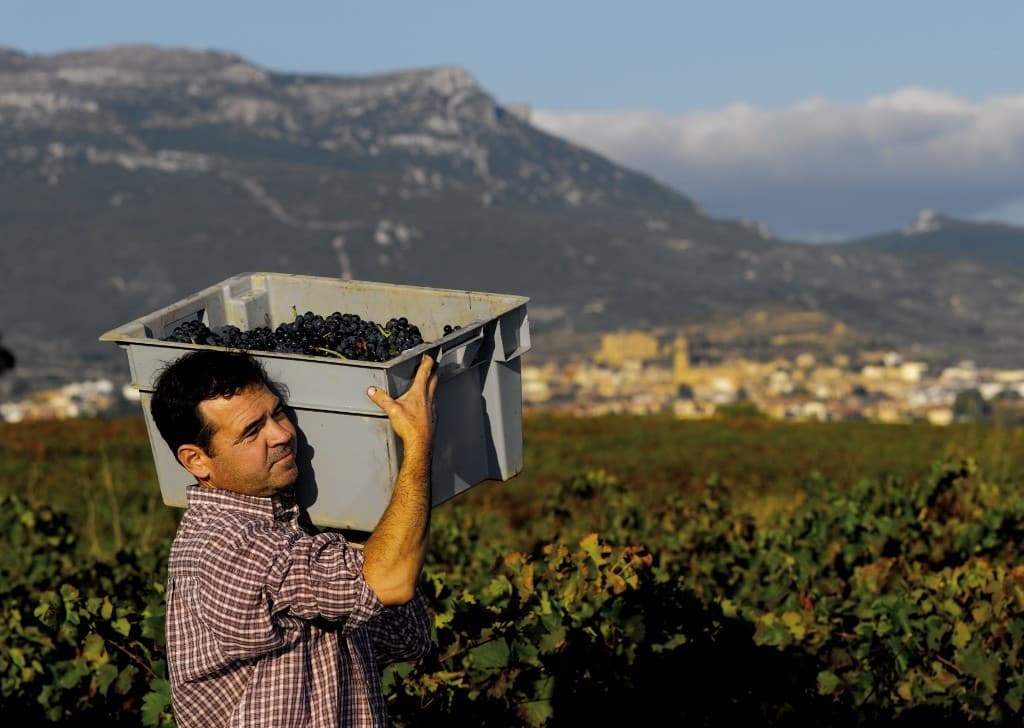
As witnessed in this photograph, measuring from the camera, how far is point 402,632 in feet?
14.0

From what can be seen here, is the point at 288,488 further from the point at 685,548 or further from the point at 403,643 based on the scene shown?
the point at 685,548

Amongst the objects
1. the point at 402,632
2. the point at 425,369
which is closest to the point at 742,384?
the point at 402,632

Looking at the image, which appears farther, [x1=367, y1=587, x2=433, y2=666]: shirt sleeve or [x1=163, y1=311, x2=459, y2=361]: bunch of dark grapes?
[x1=367, y1=587, x2=433, y2=666]: shirt sleeve

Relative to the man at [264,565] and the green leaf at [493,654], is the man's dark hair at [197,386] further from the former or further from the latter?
the green leaf at [493,654]

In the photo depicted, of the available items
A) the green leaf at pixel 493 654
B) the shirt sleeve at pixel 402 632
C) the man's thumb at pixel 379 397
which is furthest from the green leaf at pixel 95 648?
the man's thumb at pixel 379 397

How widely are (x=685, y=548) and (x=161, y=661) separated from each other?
424cm

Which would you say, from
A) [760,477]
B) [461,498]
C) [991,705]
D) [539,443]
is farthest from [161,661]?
[539,443]

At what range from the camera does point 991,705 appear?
21.0ft

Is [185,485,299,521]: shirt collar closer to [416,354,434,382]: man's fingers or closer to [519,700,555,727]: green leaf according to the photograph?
[416,354,434,382]: man's fingers

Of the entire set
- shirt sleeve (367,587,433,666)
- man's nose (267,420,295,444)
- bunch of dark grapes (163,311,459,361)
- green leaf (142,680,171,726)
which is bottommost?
green leaf (142,680,171,726)

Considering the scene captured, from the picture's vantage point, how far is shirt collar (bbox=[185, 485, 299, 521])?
3881 millimetres

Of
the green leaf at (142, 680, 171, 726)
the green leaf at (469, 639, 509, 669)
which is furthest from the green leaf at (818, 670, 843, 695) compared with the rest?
the green leaf at (142, 680, 171, 726)

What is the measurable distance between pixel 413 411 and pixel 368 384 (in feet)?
0.49

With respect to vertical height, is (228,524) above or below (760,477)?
above
